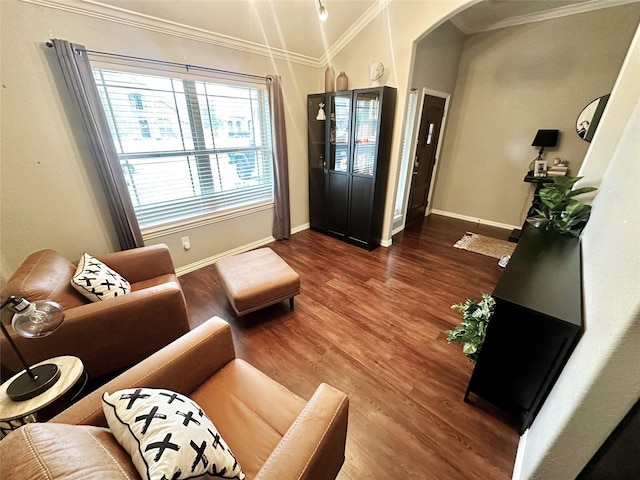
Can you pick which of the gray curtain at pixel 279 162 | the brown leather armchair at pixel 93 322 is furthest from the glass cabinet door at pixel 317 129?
the brown leather armchair at pixel 93 322

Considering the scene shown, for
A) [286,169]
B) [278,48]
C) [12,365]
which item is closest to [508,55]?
[278,48]

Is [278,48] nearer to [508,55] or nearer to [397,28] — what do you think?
[397,28]

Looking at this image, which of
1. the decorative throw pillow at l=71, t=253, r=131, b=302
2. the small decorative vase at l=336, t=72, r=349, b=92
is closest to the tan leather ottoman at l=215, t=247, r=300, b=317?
the decorative throw pillow at l=71, t=253, r=131, b=302

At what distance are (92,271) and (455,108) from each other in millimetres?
4973

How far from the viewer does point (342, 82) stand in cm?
312

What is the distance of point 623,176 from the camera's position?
1312 mm

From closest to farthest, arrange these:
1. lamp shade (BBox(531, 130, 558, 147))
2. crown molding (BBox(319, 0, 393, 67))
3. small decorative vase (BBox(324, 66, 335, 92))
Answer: crown molding (BBox(319, 0, 393, 67))
small decorative vase (BBox(324, 66, 335, 92))
lamp shade (BBox(531, 130, 558, 147))

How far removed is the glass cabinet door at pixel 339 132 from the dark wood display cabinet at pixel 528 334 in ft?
7.48

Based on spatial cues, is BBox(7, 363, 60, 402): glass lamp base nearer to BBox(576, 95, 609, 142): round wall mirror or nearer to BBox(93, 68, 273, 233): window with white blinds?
BBox(93, 68, 273, 233): window with white blinds

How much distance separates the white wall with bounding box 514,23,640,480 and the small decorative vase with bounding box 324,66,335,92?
108 inches

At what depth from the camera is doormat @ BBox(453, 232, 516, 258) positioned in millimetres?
3293

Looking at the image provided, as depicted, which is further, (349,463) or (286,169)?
(286,169)

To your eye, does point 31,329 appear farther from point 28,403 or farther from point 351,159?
point 351,159

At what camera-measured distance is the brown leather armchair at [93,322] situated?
50.3 inches
